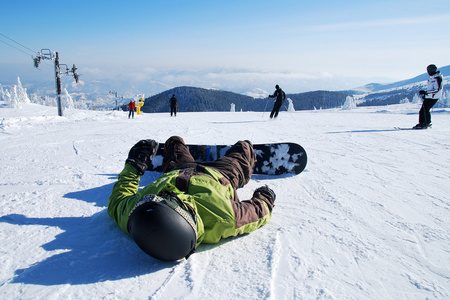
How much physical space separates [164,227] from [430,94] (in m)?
9.33

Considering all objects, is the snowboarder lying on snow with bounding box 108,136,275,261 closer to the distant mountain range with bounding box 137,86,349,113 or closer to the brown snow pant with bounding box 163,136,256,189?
the brown snow pant with bounding box 163,136,256,189

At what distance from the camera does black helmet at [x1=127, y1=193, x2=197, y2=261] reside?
4.68ft

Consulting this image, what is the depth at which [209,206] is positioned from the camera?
1808 millimetres

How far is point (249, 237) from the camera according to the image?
6.66 feet

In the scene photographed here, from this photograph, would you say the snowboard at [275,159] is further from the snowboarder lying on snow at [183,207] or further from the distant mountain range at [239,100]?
the distant mountain range at [239,100]

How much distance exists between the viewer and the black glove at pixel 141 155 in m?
2.48

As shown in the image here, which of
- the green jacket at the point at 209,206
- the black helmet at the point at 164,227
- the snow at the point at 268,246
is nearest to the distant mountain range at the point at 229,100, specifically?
the snow at the point at 268,246

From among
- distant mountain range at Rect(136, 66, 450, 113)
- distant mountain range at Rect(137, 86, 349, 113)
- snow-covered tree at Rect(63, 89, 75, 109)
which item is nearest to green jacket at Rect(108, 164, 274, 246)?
snow-covered tree at Rect(63, 89, 75, 109)

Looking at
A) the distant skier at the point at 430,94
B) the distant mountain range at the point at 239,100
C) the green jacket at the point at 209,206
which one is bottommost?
the green jacket at the point at 209,206

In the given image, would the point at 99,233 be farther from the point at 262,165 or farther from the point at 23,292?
the point at 262,165

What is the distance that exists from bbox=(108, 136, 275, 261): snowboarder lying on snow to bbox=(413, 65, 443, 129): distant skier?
7570 mm

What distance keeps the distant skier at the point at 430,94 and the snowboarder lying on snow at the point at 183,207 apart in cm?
757

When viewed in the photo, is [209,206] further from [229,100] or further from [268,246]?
[229,100]

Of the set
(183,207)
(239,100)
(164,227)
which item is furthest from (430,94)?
(239,100)
